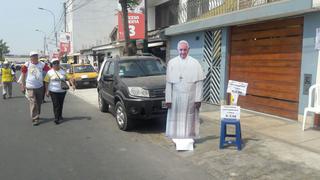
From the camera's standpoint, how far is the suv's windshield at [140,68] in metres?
9.67

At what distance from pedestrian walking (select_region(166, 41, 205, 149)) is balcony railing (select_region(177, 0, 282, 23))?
5393 millimetres

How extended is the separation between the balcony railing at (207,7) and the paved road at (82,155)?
5.84m

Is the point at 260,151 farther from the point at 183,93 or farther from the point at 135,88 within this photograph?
the point at 135,88

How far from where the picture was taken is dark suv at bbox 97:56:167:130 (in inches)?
336

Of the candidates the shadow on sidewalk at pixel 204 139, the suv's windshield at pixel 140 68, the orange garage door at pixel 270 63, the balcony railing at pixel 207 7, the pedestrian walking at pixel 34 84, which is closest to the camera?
the shadow on sidewalk at pixel 204 139

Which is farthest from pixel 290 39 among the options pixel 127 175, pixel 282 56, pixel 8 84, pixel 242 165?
pixel 8 84

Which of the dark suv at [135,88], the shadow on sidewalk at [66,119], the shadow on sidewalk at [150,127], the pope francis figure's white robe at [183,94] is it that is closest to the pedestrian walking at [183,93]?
the pope francis figure's white robe at [183,94]

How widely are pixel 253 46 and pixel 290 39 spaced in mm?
1575

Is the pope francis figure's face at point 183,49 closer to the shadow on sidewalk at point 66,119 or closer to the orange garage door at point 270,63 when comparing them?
the orange garage door at point 270,63

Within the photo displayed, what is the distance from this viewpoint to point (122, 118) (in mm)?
9078

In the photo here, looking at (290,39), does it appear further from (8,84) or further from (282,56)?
(8,84)

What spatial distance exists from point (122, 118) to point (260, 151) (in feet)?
11.9

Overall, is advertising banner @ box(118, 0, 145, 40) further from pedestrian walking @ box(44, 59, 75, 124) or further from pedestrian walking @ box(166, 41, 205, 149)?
pedestrian walking @ box(166, 41, 205, 149)

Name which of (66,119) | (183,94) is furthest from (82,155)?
(66,119)
